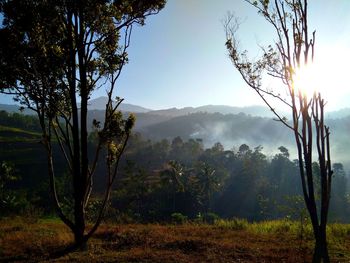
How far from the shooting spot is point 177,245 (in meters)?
12.9

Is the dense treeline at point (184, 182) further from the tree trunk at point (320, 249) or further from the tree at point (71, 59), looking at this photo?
the tree trunk at point (320, 249)

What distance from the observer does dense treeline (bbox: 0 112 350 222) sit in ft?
265

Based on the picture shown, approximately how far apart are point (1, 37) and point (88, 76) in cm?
309

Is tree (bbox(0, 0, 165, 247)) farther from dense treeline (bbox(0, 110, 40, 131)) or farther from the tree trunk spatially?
dense treeline (bbox(0, 110, 40, 131))

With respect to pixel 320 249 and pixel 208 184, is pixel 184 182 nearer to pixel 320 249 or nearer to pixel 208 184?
pixel 208 184

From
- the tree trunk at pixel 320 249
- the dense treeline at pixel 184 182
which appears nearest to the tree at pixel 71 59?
the tree trunk at pixel 320 249

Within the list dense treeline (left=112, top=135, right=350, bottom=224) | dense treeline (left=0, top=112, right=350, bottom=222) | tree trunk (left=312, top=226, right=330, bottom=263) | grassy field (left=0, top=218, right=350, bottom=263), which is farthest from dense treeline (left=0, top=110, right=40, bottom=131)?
tree trunk (left=312, top=226, right=330, bottom=263)

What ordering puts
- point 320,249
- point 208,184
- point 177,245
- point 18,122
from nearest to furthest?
point 320,249, point 177,245, point 208,184, point 18,122

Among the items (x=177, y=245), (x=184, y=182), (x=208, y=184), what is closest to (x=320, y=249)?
(x=177, y=245)

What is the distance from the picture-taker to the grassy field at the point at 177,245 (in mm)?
11156

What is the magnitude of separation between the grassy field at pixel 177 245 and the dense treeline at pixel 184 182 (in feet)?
118

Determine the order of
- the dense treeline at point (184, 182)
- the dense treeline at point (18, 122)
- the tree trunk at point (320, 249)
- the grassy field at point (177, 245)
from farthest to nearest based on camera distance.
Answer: the dense treeline at point (18, 122), the dense treeline at point (184, 182), the grassy field at point (177, 245), the tree trunk at point (320, 249)

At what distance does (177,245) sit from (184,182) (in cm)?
7406

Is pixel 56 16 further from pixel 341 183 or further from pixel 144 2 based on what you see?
pixel 341 183
